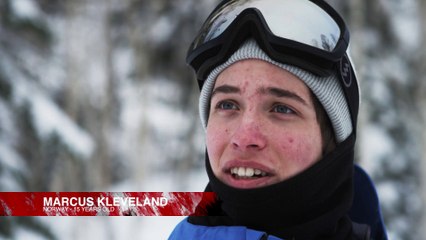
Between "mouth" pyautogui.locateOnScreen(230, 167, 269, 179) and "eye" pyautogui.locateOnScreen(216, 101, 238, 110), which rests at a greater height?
"eye" pyautogui.locateOnScreen(216, 101, 238, 110)

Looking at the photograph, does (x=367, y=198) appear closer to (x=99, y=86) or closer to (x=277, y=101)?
(x=277, y=101)

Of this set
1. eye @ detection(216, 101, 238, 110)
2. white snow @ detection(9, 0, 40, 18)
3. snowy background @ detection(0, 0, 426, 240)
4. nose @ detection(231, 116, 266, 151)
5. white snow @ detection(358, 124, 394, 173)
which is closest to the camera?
nose @ detection(231, 116, 266, 151)

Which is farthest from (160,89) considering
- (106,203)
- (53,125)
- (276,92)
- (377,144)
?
(276,92)

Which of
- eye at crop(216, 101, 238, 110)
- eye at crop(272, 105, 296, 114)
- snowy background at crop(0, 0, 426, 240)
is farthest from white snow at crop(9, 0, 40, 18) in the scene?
eye at crop(272, 105, 296, 114)

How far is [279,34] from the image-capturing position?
1499mm

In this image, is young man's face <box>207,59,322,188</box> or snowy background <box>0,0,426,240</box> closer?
young man's face <box>207,59,322,188</box>

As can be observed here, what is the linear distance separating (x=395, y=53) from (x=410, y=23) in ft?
3.21

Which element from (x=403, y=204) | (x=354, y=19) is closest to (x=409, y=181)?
(x=403, y=204)

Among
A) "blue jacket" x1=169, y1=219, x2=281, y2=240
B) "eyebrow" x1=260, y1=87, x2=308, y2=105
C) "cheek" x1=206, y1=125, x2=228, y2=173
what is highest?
"eyebrow" x1=260, y1=87, x2=308, y2=105

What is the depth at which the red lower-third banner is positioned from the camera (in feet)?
5.06

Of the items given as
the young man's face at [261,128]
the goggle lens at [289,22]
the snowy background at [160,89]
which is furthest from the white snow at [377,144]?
the young man's face at [261,128]

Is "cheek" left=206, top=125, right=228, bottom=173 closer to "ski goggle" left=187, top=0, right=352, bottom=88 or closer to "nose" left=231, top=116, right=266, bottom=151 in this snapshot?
"nose" left=231, top=116, right=266, bottom=151

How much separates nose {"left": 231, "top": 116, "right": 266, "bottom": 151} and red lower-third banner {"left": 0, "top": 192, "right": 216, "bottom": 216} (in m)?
0.21

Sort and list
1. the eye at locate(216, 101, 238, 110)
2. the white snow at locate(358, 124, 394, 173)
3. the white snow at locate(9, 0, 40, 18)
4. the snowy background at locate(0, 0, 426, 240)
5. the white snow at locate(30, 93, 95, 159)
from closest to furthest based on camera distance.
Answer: the eye at locate(216, 101, 238, 110), the white snow at locate(9, 0, 40, 18), the white snow at locate(30, 93, 95, 159), the snowy background at locate(0, 0, 426, 240), the white snow at locate(358, 124, 394, 173)
